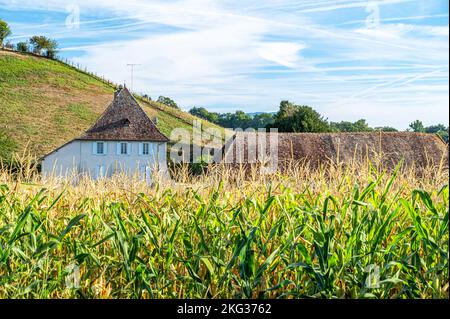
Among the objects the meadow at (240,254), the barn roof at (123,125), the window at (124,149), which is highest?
the barn roof at (123,125)

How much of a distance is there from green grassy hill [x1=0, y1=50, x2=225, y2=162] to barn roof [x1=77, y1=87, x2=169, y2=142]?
95 cm

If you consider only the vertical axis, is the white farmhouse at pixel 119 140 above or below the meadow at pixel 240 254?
above

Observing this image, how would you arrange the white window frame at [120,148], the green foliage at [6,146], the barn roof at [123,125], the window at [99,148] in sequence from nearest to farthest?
the green foliage at [6,146]
the window at [99,148]
the barn roof at [123,125]
the white window frame at [120,148]

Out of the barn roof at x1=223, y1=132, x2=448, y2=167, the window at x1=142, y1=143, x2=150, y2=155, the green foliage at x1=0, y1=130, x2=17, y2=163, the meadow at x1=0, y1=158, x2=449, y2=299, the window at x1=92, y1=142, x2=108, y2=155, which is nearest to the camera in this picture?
the meadow at x1=0, y1=158, x2=449, y2=299

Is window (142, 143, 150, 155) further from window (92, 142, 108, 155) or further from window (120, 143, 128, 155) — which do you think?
window (92, 142, 108, 155)

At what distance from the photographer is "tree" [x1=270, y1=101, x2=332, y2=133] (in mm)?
33312

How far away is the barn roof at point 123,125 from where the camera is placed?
3903 centimetres

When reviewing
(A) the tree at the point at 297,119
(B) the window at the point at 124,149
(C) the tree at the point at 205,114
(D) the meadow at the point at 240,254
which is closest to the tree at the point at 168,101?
(C) the tree at the point at 205,114

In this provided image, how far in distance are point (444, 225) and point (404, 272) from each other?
0.45 m

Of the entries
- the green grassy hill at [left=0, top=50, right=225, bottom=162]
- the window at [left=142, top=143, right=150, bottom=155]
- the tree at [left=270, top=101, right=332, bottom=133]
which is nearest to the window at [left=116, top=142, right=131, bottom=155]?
the window at [left=142, top=143, right=150, bottom=155]

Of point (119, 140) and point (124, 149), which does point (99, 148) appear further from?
point (124, 149)

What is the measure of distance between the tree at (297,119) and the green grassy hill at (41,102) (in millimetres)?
3980

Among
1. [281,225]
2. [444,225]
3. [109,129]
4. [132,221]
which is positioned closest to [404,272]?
[444,225]

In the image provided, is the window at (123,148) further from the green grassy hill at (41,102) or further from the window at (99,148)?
the green grassy hill at (41,102)
